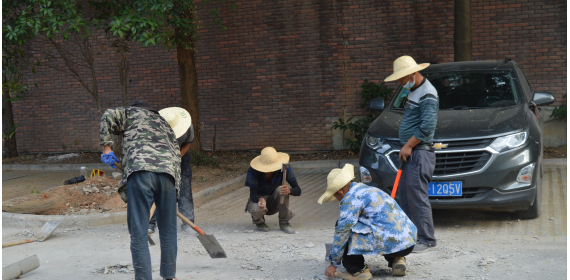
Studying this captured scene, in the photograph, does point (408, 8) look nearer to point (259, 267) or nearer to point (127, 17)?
point (127, 17)

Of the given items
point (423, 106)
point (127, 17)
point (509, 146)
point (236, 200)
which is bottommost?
point (236, 200)

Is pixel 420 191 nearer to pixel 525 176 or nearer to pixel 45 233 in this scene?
pixel 525 176

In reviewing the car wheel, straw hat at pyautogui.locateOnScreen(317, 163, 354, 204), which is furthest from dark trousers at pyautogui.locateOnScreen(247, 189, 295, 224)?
the car wheel

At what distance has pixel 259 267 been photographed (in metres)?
→ 4.50

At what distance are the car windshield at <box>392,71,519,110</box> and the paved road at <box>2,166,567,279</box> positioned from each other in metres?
1.33

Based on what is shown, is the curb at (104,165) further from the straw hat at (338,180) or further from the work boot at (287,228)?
the straw hat at (338,180)

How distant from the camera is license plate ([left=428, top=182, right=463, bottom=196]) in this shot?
5.32 metres

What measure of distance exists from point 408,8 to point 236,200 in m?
5.88

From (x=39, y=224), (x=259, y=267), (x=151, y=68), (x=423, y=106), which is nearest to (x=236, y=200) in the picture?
(x=39, y=224)

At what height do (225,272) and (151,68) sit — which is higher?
(151,68)

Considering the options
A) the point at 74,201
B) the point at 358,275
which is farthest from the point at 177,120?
the point at 74,201

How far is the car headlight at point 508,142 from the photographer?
5328mm

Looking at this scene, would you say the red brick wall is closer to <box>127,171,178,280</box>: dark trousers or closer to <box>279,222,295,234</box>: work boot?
<box>279,222,295,234</box>: work boot

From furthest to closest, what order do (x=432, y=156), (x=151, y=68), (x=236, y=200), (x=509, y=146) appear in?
(x=151, y=68)
(x=236, y=200)
(x=509, y=146)
(x=432, y=156)
